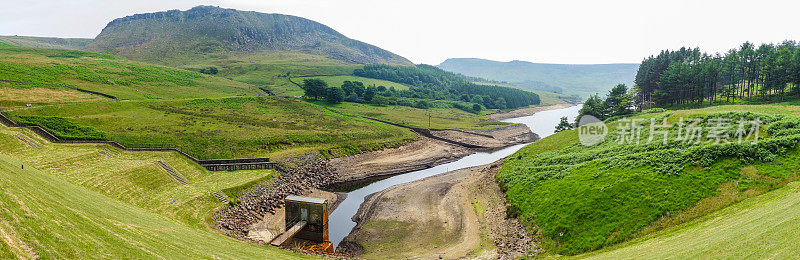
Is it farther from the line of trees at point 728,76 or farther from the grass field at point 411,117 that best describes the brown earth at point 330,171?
the line of trees at point 728,76

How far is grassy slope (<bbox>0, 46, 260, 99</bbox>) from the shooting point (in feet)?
245

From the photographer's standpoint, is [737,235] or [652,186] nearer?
[737,235]

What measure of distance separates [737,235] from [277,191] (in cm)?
4259

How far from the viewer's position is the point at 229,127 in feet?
218

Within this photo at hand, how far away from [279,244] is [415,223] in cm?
1532

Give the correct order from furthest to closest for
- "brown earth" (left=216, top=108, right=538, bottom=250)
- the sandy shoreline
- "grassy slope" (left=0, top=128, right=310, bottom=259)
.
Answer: the sandy shoreline → "brown earth" (left=216, top=108, right=538, bottom=250) → "grassy slope" (left=0, top=128, right=310, bottom=259)

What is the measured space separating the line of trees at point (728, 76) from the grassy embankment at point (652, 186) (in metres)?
45.1

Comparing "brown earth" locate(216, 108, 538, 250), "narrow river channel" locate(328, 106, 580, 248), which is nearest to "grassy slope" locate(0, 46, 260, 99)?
"brown earth" locate(216, 108, 538, 250)

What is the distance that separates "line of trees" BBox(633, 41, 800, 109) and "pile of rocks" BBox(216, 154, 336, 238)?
77845mm

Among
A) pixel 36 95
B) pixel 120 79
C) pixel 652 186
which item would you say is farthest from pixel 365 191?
pixel 120 79

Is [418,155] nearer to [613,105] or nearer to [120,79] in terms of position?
[613,105]

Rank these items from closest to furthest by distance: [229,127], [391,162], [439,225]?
[439,225], [229,127], [391,162]

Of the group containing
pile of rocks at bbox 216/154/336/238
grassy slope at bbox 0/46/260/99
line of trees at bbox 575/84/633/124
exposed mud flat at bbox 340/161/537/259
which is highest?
grassy slope at bbox 0/46/260/99

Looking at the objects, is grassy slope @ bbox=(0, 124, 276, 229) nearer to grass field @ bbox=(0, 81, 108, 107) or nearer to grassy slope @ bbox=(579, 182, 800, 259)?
grass field @ bbox=(0, 81, 108, 107)
